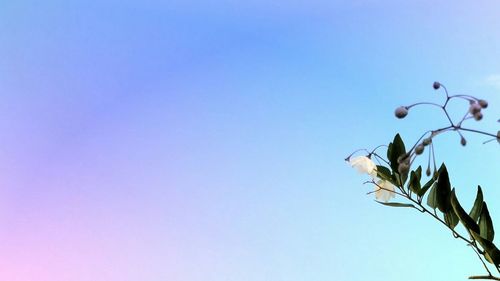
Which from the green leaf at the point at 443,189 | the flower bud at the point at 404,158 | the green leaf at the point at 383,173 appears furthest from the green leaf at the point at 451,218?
the flower bud at the point at 404,158

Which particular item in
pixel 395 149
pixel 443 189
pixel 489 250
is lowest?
pixel 489 250

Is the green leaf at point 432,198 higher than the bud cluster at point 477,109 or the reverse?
higher

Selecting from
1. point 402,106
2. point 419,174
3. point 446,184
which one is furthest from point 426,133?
point 419,174

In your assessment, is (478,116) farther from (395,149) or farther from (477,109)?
(395,149)

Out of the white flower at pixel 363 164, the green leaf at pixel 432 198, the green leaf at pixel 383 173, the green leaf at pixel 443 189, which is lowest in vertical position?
the green leaf at pixel 443 189

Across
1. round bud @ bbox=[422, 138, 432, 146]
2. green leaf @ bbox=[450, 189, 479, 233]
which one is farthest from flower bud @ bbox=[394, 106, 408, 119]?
green leaf @ bbox=[450, 189, 479, 233]

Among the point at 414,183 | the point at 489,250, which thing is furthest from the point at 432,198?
the point at 489,250

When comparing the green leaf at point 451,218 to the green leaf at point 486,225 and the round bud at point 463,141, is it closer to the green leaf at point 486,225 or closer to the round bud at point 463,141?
the green leaf at point 486,225

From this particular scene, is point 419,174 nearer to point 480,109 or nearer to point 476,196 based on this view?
point 476,196
